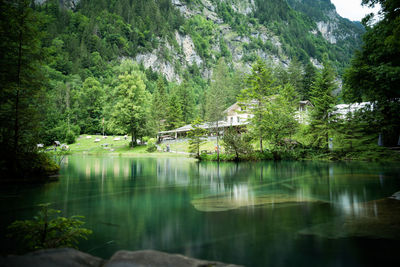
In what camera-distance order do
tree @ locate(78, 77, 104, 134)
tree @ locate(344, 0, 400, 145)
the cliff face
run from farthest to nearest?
the cliff face
tree @ locate(78, 77, 104, 134)
tree @ locate(344, 0, 400, 145)

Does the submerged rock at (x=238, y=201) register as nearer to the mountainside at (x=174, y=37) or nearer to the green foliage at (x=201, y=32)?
the mountainside at (x=174, y=37)

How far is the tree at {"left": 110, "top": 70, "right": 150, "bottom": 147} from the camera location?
43219mm

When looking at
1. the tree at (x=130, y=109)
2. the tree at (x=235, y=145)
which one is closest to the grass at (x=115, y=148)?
the tree at (x=130, y=109)

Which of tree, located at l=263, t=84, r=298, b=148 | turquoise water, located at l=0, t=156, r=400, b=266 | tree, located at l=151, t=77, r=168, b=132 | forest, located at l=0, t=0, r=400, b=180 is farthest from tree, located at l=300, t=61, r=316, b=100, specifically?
turquoise water, located at l=0, t=156, r=400, b=266

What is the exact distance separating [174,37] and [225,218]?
508 ft

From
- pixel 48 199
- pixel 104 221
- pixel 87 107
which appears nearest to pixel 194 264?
pixel 104 221

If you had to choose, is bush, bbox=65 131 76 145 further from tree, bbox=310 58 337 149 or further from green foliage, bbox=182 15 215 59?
green foliage, bbox=182 15 215 59

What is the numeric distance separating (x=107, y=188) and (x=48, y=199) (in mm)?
2539

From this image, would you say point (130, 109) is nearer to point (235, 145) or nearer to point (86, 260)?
point (235, 145)

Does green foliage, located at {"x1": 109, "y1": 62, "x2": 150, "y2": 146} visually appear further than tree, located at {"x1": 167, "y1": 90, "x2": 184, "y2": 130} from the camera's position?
No

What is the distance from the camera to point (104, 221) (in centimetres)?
571

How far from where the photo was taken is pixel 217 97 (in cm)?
3806

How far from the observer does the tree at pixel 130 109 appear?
142 feet

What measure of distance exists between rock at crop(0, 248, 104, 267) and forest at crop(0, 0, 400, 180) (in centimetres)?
987
